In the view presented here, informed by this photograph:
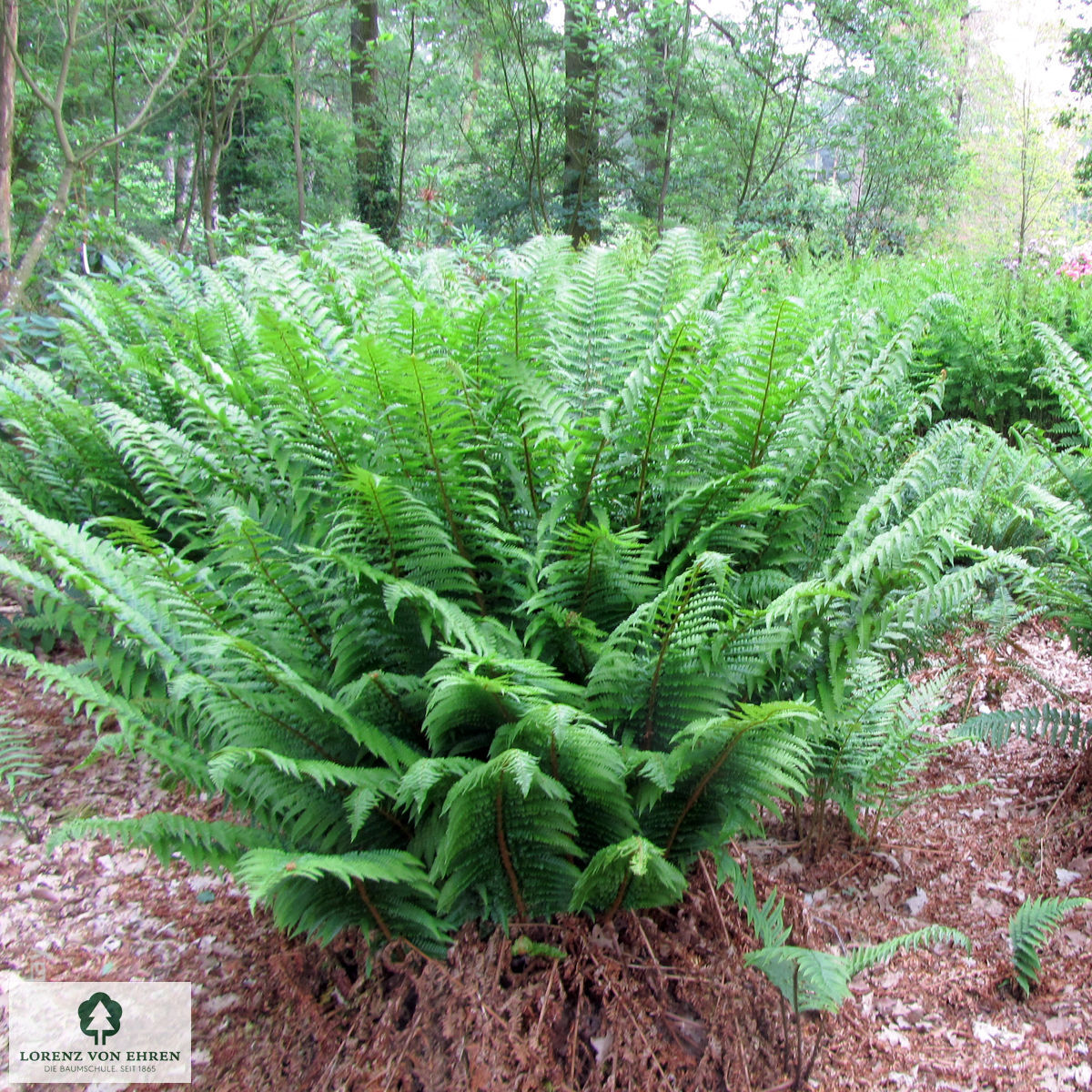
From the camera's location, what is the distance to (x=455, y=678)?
1154 mm

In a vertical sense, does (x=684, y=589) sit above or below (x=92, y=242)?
below

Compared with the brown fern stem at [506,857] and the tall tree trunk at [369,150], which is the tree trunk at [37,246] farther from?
the tall tree trunk at [369,150]

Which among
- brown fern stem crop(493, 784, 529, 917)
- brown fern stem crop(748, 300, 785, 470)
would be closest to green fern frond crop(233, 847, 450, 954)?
brown fern stem crop(493, 784, 529, 917)

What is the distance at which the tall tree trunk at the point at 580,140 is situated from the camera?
34.3 ft

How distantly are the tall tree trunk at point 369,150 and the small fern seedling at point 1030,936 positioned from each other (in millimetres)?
9873

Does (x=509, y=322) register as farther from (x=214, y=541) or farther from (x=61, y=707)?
(x=61, y=707)

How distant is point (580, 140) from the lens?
10844 mm

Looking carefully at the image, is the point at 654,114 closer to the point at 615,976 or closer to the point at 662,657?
the point at 662,657

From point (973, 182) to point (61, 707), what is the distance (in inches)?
755

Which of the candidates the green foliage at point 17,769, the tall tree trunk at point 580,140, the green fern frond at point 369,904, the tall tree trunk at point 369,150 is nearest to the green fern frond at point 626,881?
the green fern frond at point 369,904

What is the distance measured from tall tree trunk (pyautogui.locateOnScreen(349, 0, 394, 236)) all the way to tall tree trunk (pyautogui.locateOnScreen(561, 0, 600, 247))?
7.75 feet

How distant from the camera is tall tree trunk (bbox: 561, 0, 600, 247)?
10469mm

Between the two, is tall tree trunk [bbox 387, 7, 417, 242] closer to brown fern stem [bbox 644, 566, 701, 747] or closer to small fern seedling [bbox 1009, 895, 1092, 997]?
brown fern stem [bbox 644, 566, 701, 747]

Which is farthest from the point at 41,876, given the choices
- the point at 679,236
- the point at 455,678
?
the point at 679,236
